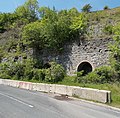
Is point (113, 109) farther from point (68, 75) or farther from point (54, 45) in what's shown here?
point (54, 45)

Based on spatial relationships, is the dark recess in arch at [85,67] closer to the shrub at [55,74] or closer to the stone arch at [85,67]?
the stone arch at [85,67]

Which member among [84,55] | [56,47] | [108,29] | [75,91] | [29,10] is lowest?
[75,91]

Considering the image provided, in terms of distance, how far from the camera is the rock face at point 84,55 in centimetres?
2600

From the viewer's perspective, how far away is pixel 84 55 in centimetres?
2734

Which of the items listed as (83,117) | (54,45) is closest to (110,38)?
(54,45)

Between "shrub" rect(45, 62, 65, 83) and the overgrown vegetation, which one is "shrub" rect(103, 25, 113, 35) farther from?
"shrub" rect(45, 62, 65, 83)

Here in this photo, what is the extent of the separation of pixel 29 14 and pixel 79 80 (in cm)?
3438

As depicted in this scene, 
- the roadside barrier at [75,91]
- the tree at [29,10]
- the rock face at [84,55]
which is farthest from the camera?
the tree at [29,10]

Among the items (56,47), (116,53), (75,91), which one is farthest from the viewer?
(56,47)

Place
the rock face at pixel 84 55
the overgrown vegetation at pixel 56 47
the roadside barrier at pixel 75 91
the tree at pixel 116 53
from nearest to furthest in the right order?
the roadside barrier at pixel 75 91 → the tree at pixel 116 53 → the overgrown vegetation at pixel 56 47 → the rock face at pixel 84 55

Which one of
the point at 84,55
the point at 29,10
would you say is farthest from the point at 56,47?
the point at 29,10

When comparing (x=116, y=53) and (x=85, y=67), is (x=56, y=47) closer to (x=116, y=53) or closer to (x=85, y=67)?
(x=85, y=67)

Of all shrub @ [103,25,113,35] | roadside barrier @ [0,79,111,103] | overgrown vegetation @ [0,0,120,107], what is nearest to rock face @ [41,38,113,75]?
overgrown vegetation @ [0,0,120,107]

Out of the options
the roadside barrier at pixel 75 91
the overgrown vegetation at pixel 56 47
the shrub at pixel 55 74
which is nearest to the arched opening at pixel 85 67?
the overgrown vegetation at pixel 56 47
